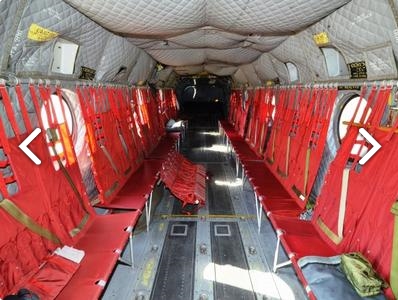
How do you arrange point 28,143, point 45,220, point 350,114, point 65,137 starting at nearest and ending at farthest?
point 28,143
point 45,220
point 65,137
point 350,114

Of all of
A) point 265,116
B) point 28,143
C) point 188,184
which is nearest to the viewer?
point 28,143

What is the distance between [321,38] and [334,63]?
0.66 m

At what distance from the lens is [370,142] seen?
2945 millimetres

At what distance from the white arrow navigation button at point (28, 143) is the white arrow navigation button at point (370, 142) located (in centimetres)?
310

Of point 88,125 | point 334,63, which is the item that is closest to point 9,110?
point 88,125

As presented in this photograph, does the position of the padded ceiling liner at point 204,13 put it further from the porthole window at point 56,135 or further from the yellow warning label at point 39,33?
the porthole window at point 56,135

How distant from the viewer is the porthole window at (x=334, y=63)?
3787 millimetres

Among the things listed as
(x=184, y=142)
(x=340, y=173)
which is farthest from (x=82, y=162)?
(x=184, y=142)

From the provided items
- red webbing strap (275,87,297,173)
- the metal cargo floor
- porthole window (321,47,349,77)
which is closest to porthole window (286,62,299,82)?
red webbing strap (275,87,297,173)

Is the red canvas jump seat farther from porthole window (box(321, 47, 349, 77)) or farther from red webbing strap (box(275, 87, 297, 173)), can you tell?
porthole window (box(321, 47, 349, 77))

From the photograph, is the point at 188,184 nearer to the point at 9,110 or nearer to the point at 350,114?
the point at 350,114

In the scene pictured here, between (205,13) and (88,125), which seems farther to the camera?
(88,125)

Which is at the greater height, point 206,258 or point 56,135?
point 56,135

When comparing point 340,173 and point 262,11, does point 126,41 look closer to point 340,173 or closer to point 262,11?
point 262,11
